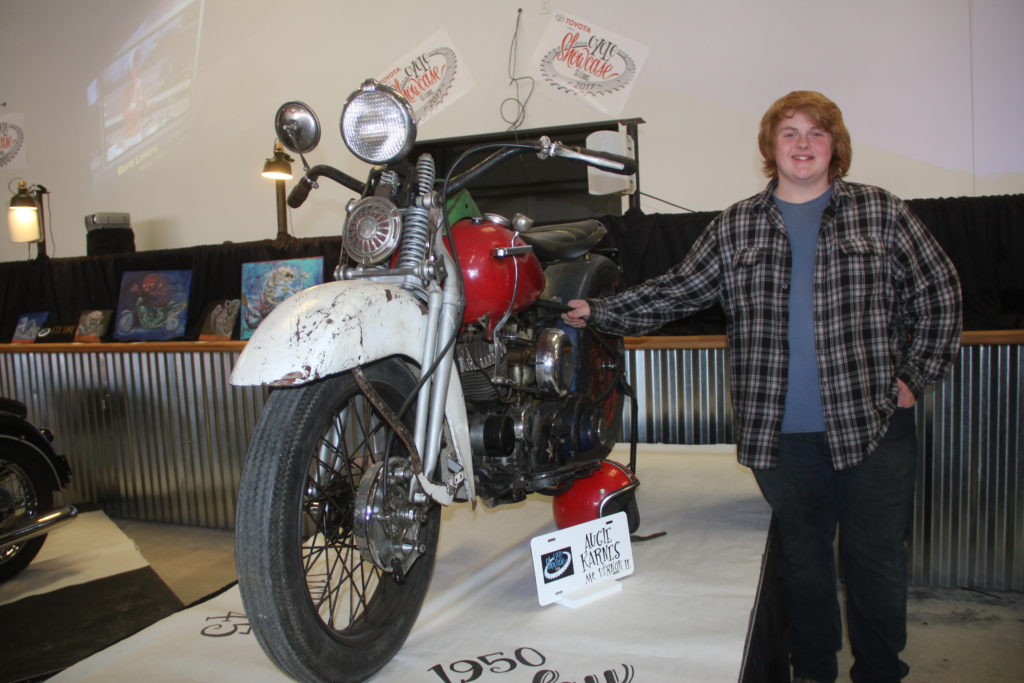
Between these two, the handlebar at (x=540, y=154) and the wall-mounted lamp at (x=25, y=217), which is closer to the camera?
the handlebar at (x=540, y=154)

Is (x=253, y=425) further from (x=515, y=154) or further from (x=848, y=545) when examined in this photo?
(x=848, y=545)

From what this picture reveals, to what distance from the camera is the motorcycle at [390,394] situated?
0.97 m

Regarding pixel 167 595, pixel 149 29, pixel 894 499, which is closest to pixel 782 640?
pixel 894 499

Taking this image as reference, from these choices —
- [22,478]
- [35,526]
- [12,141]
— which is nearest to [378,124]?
[35,526]

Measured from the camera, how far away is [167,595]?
2668mm

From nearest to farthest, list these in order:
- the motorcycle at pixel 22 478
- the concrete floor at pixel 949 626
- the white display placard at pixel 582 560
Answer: the white display placard at pixel 582 560 → the concrete floor at pixel 949 626 → the motorcycle at pixel 22 478

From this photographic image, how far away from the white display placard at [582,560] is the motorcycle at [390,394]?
12 cm

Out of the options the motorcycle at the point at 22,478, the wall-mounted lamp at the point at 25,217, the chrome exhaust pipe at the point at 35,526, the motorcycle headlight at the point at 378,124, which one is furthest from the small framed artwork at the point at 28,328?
the motorcycle headlight at the point at 378,124

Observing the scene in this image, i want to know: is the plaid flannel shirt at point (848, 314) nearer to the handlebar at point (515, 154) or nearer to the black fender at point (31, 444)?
the handlebar at point (515, 154)

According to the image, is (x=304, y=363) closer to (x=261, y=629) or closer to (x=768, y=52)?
(x=261, y=629)

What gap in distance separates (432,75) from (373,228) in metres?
3.24

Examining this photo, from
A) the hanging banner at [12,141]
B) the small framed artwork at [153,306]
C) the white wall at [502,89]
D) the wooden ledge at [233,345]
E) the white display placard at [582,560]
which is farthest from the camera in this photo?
the hanging banner at [12,141]

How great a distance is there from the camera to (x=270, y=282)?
3.35 metres

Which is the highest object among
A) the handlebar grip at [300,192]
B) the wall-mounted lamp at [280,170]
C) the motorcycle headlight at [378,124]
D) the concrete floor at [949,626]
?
the wall-mounted lamp at [280,170]
